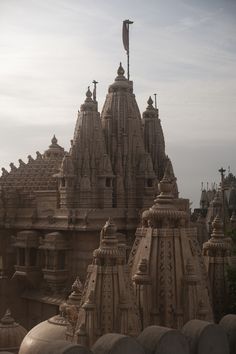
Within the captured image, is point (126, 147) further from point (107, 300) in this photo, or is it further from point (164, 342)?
point (164, 342)

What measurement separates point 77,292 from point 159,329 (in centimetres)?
540

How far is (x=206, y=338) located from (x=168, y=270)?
2.49m

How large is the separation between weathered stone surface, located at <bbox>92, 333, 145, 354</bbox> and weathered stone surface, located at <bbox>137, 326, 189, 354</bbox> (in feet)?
1.12

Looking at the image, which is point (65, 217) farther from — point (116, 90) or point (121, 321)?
point (121, 321)

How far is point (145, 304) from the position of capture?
12375 mm

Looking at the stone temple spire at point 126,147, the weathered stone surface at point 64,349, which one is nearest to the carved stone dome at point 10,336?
the stone temple spire at point 126,147

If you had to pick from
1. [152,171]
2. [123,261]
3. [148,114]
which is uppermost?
[148,114]

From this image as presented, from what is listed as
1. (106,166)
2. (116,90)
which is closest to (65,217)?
(106,166)

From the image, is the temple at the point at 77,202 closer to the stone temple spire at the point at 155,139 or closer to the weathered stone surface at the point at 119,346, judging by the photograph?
the stone temple spire at the point at 155,139

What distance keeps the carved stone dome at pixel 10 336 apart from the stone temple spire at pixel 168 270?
7.01 metres

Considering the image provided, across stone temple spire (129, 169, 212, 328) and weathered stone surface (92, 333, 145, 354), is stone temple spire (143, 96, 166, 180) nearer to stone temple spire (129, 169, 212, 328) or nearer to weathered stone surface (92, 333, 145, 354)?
stone temple spire (129, 169, 212, 328)

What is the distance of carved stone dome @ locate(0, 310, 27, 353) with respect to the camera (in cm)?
1815

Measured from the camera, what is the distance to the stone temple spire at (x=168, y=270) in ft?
40.6

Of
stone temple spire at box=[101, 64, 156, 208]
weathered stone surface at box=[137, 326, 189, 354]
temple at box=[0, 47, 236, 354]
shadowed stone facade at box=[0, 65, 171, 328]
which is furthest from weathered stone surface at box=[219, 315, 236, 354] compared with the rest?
stone temple spire at box=[101, 64, 156, 208]
